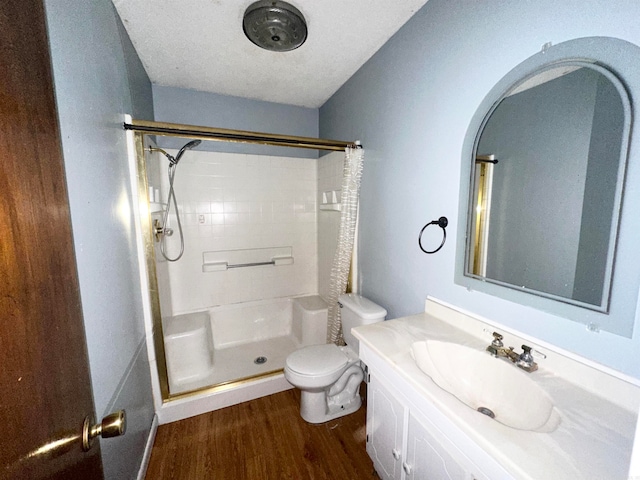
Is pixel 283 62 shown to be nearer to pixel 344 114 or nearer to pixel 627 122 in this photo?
pixel 344 114

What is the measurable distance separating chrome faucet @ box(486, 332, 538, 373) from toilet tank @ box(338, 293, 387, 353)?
0.67 metres

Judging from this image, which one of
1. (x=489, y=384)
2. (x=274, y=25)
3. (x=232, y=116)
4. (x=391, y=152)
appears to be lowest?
(x=489, y=384)

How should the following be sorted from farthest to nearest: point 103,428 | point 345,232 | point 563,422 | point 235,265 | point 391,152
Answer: point 235,265 → point 345,232 → point 391,152 → point 563,422 → point 103,428

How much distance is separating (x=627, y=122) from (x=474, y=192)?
0.48m

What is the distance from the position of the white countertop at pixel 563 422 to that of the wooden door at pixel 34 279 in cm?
89

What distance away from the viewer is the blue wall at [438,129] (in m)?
0.79

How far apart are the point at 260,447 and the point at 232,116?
2.56m

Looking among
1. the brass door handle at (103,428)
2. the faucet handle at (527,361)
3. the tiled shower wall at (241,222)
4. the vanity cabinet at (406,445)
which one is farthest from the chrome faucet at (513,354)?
the tiled shower wall at (241,222)

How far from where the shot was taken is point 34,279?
0.40 m

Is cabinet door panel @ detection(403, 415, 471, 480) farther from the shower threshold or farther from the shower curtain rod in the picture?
the shower curtain rod

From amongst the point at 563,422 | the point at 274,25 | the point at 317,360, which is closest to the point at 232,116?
the point at 274,25

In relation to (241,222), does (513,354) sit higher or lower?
lower

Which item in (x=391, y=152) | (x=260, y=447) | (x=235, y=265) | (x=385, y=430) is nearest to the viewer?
(x=385, y=430)

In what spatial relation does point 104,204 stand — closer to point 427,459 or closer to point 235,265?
point 235,265
